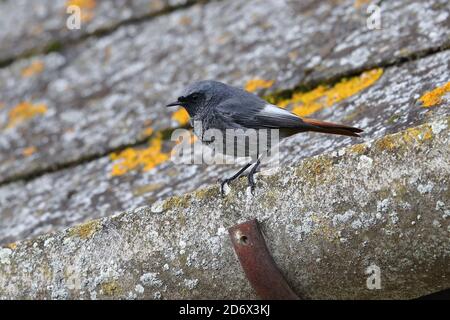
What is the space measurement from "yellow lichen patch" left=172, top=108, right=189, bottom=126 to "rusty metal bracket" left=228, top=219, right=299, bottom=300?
173 cm

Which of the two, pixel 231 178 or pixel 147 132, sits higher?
pixel 231 178

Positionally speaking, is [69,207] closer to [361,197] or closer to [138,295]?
[138,295]

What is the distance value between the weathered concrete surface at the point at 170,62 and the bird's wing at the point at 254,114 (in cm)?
47

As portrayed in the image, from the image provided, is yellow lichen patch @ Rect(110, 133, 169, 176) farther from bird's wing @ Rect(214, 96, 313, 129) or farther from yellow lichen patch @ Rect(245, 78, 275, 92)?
yellow lichen patch @ Rect(245, 78, 275, 92)

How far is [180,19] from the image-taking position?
4.78 metres

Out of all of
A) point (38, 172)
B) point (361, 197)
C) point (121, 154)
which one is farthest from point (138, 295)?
point (38, 172)

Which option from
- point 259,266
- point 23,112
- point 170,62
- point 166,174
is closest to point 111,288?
point 259,266

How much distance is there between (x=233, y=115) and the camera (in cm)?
336

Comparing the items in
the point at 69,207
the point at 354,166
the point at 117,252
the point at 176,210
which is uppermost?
the point at 354,166

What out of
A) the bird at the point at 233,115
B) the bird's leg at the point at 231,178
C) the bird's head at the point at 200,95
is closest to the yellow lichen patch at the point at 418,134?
the bird's leg at the point at 231,178

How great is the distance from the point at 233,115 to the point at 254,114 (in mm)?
148

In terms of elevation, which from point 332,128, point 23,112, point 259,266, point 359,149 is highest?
point 359,149

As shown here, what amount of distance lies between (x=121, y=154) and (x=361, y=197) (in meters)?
1.94

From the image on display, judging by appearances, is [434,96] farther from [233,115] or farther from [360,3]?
[360,3]
